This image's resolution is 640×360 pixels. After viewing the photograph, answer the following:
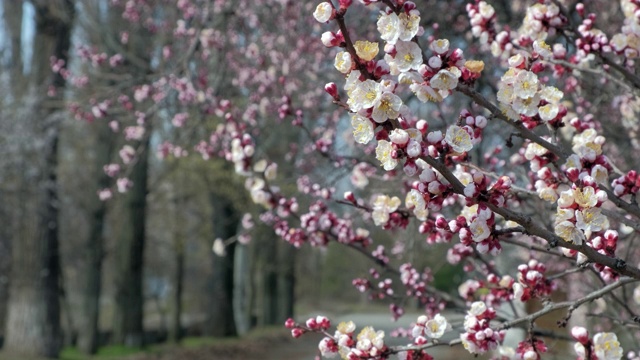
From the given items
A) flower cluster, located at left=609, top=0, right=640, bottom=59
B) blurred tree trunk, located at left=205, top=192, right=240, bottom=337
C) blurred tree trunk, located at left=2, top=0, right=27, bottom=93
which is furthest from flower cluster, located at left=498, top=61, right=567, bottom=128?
blurred tree trunk, located at left=205, top=192, right=240, bottom=337

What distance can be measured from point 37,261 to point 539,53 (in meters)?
11.3

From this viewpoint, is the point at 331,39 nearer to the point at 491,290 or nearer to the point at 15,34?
the point at 491,290

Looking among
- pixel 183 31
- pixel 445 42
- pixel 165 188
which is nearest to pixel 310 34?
pixel 183 31

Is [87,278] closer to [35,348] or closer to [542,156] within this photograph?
[35,348]

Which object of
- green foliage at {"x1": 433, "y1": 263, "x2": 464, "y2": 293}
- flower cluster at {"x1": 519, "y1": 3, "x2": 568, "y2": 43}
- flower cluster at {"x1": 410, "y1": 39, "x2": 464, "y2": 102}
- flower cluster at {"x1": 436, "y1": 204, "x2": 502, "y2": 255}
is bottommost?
flower cluster at {"x1": 436, "y1": 204, "x2": 502, "y2": 255}

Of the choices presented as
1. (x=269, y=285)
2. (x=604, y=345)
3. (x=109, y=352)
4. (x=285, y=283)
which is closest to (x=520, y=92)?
(x=604, y=345)

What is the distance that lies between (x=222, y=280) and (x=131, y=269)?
390 centimetres

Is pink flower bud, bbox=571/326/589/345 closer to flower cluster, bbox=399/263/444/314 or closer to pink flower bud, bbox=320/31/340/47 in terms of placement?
pink flower bud, bbox=320/31/340/47

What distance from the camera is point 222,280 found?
19.3 m

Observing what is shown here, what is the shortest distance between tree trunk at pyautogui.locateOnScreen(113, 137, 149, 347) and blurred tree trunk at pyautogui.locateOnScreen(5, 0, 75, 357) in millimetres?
3040

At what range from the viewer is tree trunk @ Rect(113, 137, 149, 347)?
15758mm

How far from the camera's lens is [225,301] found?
63.8ft

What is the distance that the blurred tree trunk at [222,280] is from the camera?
18812 millimetres

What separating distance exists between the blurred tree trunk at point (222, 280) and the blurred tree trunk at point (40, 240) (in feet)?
20.6
